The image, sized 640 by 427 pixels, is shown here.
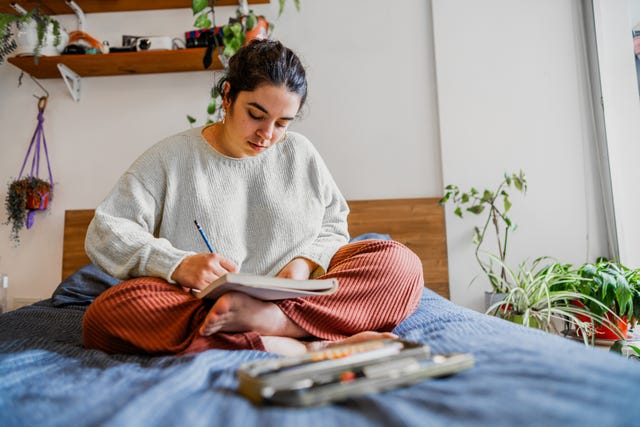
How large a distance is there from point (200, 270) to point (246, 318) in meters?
0.15

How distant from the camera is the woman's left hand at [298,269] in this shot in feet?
3.76

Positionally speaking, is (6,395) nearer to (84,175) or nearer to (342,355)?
(342,355)

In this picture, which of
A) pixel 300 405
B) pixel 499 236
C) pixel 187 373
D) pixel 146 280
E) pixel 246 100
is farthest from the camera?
pixel 499 236

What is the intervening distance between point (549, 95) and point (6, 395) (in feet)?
7.51

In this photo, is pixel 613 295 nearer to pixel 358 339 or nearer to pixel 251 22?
pixel 358 339

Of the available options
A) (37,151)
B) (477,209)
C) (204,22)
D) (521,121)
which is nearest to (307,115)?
(204,22)

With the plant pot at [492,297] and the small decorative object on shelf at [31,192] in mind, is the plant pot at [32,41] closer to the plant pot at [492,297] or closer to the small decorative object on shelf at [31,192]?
the small decorative object on shelf at [31,192]

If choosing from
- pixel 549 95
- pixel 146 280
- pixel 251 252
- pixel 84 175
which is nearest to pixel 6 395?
pixel 146 280

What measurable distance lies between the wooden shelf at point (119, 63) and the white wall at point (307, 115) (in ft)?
0.19

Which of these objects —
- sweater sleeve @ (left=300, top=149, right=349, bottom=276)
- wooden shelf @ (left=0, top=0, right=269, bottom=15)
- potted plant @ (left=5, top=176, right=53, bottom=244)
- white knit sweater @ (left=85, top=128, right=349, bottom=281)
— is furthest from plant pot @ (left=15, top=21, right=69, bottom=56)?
sweater sleeve @ (left=300, top=149, right=349, bottom=276)

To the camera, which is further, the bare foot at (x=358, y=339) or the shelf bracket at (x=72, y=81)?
the shelf bracket at (x=72, y=81)

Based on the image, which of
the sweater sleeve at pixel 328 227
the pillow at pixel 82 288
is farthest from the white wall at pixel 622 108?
the pillow at pixel 82 288

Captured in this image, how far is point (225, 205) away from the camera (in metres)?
1.26

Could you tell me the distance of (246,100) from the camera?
1.18 metres
